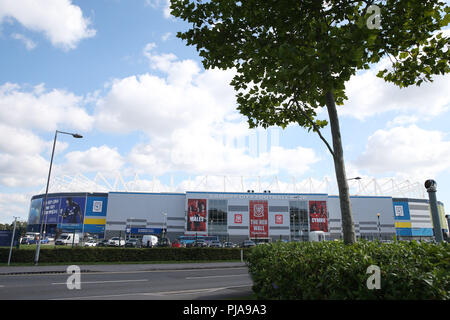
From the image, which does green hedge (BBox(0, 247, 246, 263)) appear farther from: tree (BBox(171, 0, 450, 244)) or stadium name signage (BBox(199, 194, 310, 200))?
stadium name signage (BBox(199, 194, 310, 200))

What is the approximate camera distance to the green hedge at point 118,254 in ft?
72.6

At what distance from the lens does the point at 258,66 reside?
6938 millimetres

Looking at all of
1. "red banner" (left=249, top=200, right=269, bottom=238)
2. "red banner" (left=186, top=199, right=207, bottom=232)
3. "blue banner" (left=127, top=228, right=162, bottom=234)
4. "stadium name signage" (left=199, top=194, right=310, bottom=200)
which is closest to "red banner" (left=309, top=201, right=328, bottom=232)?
"stadium name signage" (left=199, top=194, right=310, bottom=200)

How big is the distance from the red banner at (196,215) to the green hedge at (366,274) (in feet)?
222

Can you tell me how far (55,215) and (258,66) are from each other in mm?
89092

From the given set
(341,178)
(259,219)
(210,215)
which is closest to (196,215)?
(210,215)

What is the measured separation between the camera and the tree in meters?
4.97

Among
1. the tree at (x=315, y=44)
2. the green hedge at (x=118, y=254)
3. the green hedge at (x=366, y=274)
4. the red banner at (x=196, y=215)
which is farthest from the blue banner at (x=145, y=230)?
the green hedge at (x=366, y=274)

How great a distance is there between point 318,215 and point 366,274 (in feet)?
247

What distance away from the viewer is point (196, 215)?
71.5m

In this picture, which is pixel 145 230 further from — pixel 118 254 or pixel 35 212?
pixel 118 254

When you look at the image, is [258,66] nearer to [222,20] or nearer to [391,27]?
[222,20]

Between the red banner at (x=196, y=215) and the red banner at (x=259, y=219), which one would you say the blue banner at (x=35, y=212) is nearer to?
the red banner at (x=196, y=215)
